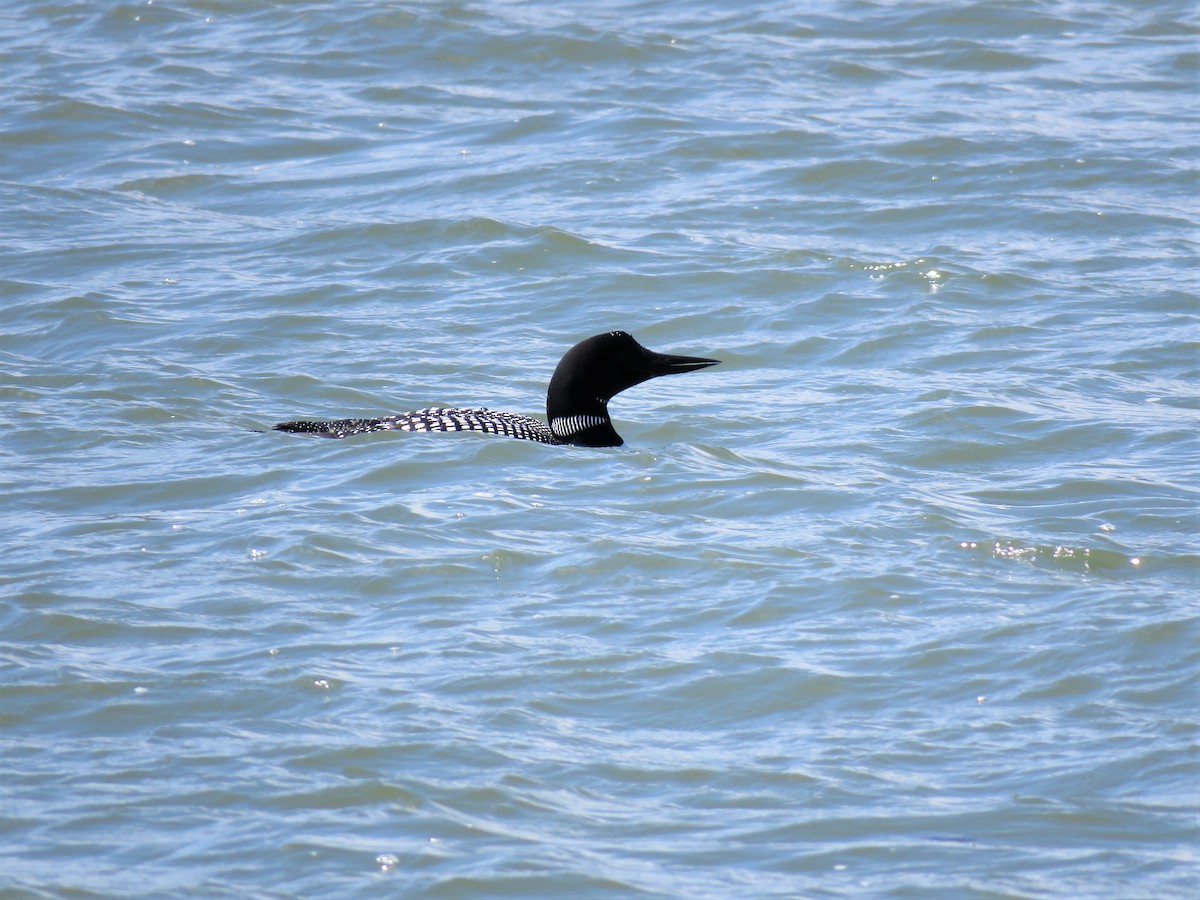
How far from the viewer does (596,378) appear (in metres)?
6.93

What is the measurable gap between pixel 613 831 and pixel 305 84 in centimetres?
950

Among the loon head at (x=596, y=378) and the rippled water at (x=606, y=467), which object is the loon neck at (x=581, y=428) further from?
the rippled water at (x=606, y=467)

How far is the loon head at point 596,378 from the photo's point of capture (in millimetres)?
6898

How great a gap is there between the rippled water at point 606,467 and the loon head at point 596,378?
0.64 ft

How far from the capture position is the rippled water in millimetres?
3932

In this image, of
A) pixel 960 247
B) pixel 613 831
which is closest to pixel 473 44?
pixel 960 247

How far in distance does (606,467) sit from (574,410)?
375 mm

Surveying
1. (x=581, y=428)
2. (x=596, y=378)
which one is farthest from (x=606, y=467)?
(x=596, y=378)

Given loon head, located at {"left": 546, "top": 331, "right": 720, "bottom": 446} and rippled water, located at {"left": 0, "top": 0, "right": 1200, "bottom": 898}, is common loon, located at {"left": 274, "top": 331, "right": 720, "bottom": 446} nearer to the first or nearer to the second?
loon head, located at {"left": 546, "top": 331, "right": 720, "bottom": 446}

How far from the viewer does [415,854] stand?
148 inches

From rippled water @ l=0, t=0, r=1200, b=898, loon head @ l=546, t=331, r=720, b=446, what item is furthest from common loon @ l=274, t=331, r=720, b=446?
rippled water @ l=0, t=0, r=1200, b=898

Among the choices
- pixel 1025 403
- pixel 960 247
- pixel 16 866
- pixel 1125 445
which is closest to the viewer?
pixel 16 866

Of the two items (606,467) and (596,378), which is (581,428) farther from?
(606,467)

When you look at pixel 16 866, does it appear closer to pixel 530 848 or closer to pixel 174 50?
pixel 530 848
